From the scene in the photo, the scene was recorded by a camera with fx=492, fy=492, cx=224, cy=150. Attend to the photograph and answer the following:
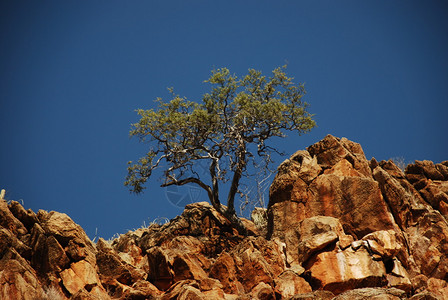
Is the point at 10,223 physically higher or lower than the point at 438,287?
higher

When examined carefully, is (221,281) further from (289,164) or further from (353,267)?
(289,164)

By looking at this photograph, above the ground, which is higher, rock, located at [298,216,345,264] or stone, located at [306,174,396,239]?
stone, located at [306,174,396,239]

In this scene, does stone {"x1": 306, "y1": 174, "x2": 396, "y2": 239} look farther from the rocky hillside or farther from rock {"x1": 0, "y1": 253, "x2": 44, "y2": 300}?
rock {"x1": 0, "y1": 253, "x2": 44, "y2": 300}

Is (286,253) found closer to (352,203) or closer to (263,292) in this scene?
(352,203)

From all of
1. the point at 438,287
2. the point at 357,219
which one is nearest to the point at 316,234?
the point at 357,219

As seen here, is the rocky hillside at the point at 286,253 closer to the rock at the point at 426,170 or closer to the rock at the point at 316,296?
the rock at the point at 316,296

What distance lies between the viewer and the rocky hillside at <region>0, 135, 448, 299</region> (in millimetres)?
16250

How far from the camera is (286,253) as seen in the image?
2058 cm

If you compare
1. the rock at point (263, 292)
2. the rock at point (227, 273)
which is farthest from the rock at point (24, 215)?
the rock at point (263, 292)

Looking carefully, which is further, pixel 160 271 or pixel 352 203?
pixel 352 203

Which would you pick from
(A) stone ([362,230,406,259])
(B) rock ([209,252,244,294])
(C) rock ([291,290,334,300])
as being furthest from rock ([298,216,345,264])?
(C) rock ([291,290,334,300])

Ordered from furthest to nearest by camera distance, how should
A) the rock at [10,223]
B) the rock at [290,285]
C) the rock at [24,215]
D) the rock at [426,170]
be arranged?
the rock at [426,170], the rock at [24,215], the rock at [10,223], the rock at [290,285]

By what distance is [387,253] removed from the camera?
18.0m

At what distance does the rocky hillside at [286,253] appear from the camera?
53.3 ft
